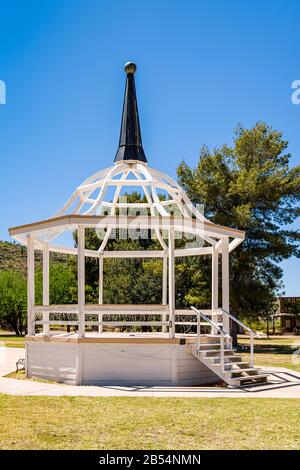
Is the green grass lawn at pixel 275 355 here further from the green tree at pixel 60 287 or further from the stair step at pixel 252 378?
the green tree at pixel 60 287

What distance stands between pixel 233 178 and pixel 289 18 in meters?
17.6

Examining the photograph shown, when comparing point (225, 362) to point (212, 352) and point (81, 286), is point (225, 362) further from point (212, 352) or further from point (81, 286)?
point (81, 286)

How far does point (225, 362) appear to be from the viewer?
12.9 meters

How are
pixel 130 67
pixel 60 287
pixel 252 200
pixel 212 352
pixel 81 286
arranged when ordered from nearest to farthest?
pixel 81 286, pixel 212 352, pixel 130 67, pixel 252 200, pixel 60 287

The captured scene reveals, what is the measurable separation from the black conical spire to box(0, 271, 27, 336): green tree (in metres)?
29.2

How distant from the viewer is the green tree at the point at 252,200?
2908 centimetres

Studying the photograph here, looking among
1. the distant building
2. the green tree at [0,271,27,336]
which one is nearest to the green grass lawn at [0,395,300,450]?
the green tree at [0,271,27,336]

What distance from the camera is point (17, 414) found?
8.60 meters

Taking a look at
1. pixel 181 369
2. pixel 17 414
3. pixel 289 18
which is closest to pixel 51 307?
pixel 181 369

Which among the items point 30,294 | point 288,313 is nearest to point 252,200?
point 30,294

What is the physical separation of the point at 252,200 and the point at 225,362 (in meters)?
17.9

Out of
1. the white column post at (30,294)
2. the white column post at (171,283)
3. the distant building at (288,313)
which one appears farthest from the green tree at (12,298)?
the white column post at (171,283)

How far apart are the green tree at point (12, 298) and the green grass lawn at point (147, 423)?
33750mm
